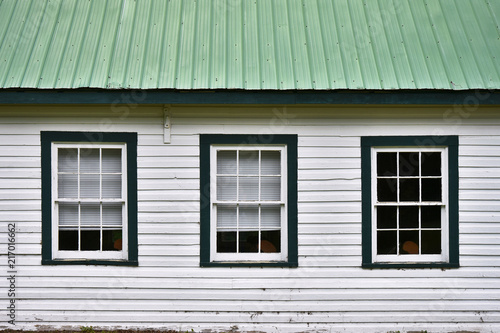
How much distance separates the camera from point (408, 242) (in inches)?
272

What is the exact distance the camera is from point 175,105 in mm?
6746

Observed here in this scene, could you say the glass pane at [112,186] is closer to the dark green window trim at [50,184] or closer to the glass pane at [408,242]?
the dark green window trim at [50,184]

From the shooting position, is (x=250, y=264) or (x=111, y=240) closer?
(x=250, y=264)

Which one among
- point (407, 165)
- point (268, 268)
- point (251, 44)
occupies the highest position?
point (251, 44)

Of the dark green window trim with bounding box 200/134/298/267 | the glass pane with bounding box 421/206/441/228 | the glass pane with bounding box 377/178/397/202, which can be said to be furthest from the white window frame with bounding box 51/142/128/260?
the glass pane with bounding box 421/206/441/228

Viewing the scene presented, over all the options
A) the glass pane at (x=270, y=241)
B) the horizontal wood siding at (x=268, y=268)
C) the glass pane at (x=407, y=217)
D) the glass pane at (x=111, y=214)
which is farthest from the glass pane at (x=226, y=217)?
the glass pane at (x=407, y=217)

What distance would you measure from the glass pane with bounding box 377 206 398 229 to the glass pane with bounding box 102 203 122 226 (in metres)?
3.70

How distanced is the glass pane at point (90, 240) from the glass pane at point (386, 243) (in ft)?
13.2

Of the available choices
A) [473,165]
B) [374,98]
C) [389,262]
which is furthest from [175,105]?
[473,165]

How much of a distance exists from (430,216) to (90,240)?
4.87 metres

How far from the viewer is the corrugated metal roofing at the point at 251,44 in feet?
21.3

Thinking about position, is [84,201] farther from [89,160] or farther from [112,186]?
[89,160]

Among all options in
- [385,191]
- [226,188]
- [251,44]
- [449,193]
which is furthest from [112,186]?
[449,193]

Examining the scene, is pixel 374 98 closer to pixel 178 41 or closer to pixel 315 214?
pixel 315 214
